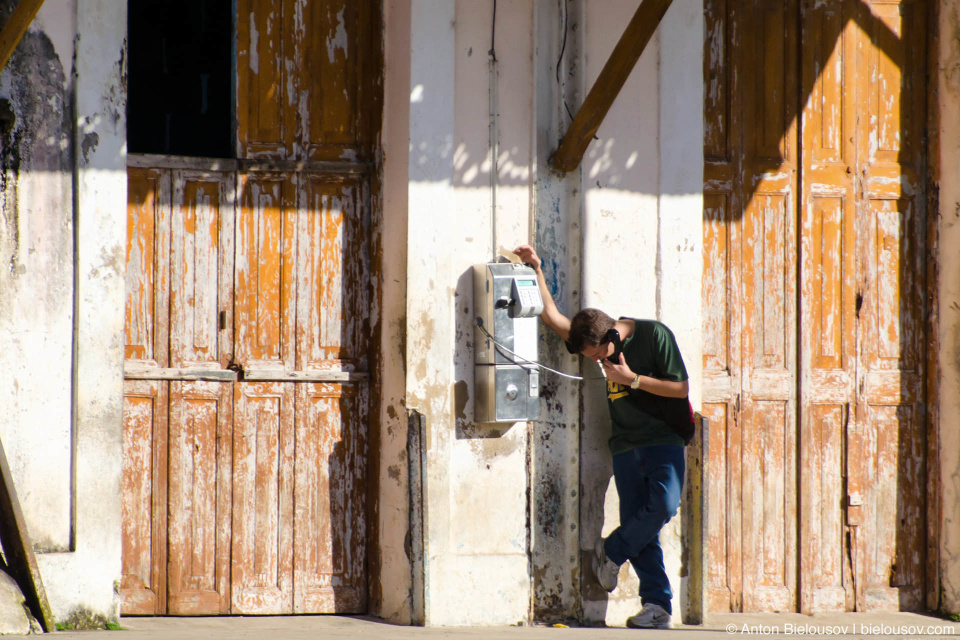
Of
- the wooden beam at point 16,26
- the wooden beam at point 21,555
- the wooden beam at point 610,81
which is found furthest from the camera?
the wooden beam at point 610,81

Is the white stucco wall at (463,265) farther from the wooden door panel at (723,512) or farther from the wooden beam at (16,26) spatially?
the wooden beam at (16,26)

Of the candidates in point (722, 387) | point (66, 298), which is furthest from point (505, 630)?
point (66, 298)

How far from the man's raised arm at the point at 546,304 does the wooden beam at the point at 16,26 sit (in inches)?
107

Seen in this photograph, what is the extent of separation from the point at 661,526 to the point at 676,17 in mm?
2994

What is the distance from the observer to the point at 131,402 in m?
5.21

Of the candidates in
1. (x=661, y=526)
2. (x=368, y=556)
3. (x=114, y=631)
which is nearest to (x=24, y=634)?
(x=114, y=631)

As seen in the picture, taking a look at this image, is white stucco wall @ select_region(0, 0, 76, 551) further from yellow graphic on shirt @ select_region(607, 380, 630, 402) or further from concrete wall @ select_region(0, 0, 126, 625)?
yellow graphic on shirt @ select_region(607, 380, 630, 402)

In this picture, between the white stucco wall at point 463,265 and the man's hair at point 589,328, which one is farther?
the white stucco wall at point 463,265

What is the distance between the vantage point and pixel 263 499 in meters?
5.36

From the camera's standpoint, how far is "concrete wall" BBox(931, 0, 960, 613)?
5.89m

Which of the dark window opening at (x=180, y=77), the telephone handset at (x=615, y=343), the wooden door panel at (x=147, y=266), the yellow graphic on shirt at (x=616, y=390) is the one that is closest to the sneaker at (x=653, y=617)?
the yellow graphic on shirt at (x=616, y=390)

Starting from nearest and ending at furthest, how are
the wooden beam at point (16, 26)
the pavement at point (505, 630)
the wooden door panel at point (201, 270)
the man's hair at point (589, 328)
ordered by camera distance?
the wooden beam at point (16, 26) < the pavement at point (505, 630) < the man's hair at point (589, 328) < the wooden door panel at point (201, 270)

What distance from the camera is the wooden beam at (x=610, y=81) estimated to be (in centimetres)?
484

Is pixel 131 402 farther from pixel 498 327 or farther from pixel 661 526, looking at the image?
pixel 661 526
